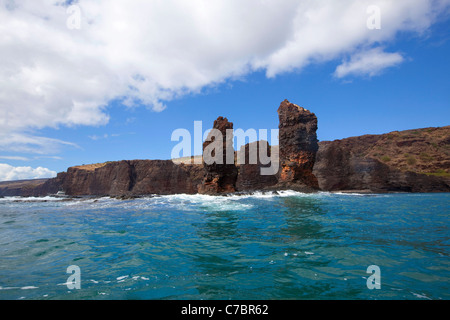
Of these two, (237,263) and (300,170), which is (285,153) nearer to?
(300,170)

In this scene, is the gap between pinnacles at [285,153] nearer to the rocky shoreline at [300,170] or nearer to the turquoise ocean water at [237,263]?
the rocky shoreline at [300,170]

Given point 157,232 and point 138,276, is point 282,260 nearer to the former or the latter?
point 138,276

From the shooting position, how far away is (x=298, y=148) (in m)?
36.3

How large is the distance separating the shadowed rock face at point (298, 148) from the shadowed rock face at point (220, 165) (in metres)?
8.10

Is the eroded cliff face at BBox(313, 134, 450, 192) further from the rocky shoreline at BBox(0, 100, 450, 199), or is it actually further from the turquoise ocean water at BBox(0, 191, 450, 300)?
the turquoise ocean water at BBox(0, 191, 450, 300)

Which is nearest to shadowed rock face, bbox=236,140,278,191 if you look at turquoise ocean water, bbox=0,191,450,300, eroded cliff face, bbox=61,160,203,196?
eroded cliff face, bbox=61,160,203,196

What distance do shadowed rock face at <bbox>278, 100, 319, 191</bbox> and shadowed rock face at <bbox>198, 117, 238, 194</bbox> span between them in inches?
319

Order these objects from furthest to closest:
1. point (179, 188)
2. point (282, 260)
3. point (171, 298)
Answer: point (179, 188) → point (282, 260) → point (171, 298)

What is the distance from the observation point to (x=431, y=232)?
7805mm

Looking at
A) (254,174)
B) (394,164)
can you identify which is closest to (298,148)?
(254,174)

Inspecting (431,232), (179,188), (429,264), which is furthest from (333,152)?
(429,264)

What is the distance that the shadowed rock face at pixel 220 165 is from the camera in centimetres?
3653

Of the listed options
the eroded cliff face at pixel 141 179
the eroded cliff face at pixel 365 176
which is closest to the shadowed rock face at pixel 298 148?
the eroded cliff face at pixel 365 176

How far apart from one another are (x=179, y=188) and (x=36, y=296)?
58959 mm
